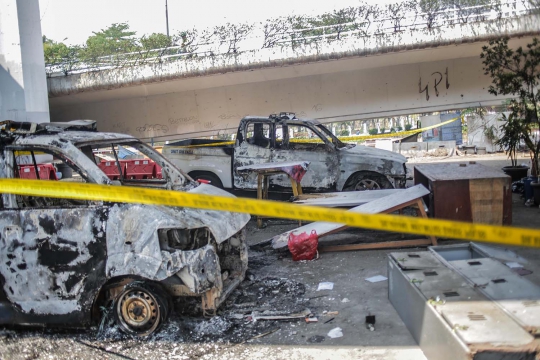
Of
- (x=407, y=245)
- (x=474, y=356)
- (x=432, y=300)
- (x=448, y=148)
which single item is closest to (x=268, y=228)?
(x=407, y=245)

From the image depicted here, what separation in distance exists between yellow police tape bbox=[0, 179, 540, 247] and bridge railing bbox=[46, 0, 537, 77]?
11.5 m

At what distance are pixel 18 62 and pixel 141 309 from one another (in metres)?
12.4

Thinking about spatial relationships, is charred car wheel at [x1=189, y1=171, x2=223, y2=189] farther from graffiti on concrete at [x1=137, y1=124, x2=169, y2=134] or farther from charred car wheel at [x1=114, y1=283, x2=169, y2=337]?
graffiti on concrete at [x1=137, y1=124, x2=169, y2=134]

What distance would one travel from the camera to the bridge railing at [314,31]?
13516 millimetres

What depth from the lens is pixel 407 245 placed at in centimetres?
753

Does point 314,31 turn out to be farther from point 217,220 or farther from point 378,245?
point 217,220

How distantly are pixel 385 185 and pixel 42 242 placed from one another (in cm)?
718

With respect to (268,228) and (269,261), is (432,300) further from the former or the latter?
(268,228)

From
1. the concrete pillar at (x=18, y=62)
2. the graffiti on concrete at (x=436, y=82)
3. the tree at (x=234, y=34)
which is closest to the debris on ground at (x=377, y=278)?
the tree at (x=234, y=34)

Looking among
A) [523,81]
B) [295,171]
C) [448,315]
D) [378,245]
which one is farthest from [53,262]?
[523,81]

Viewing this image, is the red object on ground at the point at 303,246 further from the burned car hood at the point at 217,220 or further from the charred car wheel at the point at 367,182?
the charred car wheel at the point at 367,182

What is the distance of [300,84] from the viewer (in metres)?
17.0

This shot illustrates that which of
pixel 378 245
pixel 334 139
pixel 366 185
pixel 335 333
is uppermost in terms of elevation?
pixel 334 139

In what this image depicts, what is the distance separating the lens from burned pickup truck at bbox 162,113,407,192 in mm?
10180
